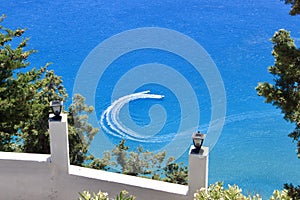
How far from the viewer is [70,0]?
26422mm

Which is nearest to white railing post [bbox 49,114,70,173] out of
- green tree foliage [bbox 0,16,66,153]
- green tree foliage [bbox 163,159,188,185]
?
green tree foliage [bbox 0,16,66,153]

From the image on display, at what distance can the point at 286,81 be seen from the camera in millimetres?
4375

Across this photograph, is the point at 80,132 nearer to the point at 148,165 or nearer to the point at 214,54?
the point at 148,165

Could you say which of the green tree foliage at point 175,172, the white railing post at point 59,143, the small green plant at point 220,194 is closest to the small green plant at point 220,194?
the small green plant at point 220,194

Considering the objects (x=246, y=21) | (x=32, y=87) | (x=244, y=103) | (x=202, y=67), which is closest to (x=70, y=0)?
(x=246, y=21)

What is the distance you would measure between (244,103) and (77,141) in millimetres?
9471

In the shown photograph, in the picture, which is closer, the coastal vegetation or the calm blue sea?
the coastal vegetation

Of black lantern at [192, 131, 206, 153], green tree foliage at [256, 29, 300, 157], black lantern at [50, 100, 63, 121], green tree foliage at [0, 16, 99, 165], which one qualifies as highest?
green tree foliage at [0, 16, 99, 165]

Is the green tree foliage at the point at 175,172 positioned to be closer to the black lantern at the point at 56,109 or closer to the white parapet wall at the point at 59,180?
the white parapet wall at the point at 59,180

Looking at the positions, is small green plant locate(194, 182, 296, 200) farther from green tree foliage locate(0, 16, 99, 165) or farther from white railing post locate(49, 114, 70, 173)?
green tree foliage locate(0, 16, 99, 165)

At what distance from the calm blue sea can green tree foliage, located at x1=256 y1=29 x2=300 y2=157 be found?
16.2 ft

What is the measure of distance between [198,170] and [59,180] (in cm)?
158

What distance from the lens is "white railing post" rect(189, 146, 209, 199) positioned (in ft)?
13.7

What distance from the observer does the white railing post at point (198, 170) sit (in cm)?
417
